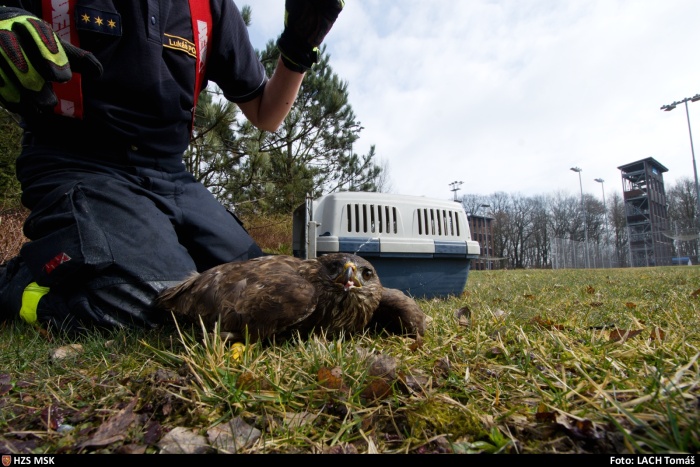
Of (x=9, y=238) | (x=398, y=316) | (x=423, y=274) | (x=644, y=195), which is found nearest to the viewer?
(x=398, y=316)

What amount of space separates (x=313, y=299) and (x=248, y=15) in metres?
9.02

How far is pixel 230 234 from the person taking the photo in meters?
3.17

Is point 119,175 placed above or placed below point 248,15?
below

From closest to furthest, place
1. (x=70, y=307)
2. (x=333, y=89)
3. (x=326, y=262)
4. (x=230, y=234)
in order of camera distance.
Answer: (x=326, y=262) → (x=70, y=307) → (x=230, y=234) → (x=333, y=89)

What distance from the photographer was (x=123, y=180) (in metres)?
2.67

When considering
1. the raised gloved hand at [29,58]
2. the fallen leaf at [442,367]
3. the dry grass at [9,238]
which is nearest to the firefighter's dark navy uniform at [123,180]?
Result: the raised gloved hand at [29,58]

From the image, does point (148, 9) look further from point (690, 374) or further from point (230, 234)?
point (690, 374)

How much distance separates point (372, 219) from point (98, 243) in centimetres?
214

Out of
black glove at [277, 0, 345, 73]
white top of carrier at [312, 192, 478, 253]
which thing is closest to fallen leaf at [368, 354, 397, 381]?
white top of carrier at [312, 192, 478, 253]

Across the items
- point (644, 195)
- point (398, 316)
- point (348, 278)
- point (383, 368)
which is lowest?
point (383, 368)

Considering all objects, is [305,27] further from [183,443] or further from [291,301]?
[183,443]

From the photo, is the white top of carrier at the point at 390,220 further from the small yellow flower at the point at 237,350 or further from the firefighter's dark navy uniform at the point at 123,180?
the small yellow flower at the point at 237,350

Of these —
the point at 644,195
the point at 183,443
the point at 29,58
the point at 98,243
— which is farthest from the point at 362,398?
the point at 644,195
